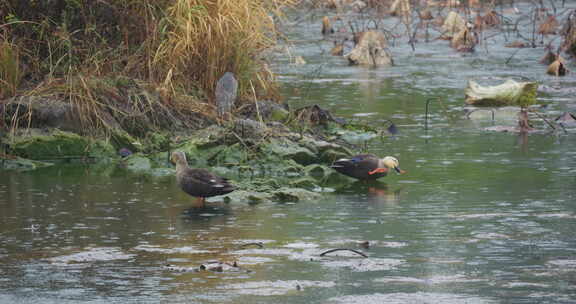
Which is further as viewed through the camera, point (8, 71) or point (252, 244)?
point (8, 71)

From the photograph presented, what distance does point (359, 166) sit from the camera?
33.3ft

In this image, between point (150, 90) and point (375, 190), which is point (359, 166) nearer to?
point (375, 190)

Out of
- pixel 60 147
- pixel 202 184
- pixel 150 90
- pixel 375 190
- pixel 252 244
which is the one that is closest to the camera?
pixel 252 244

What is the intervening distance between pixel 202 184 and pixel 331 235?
1543 millimetres

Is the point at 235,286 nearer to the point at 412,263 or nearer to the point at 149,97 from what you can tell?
the point at 412,263

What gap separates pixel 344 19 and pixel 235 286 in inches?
847

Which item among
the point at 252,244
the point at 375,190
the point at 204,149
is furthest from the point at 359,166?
the point at 252,244

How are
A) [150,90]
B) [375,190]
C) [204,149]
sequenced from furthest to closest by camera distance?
[150,90] < [204,149] < [375,190]

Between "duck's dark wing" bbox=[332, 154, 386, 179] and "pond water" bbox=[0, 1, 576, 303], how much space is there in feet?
0.37

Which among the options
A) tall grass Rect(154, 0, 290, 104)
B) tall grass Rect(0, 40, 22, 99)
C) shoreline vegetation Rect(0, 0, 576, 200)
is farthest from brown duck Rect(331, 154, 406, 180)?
tall grass Rect(0, 40, 22, 99)

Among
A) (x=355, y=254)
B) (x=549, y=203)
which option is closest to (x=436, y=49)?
(x=549, y=203)

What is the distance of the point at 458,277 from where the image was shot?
671cm

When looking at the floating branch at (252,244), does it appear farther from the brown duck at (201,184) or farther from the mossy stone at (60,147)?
the mossy stone at (60,147)

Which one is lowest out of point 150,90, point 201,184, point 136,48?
point 201,184
